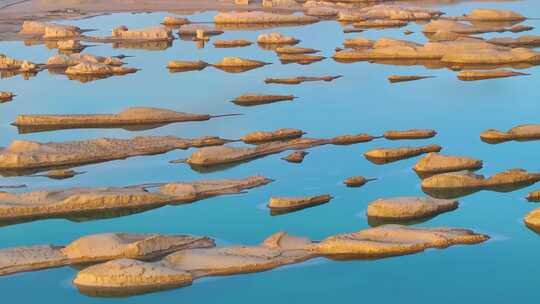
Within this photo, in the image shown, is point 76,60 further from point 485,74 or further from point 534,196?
point 534,196

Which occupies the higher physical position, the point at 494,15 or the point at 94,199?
the point at 94,199

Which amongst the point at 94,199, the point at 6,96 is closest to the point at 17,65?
the point at 6,96

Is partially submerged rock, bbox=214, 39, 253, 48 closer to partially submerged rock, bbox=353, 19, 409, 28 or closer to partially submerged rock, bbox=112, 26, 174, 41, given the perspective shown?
partially submerged rock, bbox=112, 26, 174, 41

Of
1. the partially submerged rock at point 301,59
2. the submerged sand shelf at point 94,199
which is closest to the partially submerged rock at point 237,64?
the partially submerged rock at point 301,59

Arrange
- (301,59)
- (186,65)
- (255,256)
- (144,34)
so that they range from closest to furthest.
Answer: (255,256) → (186,65) → (301,59) → (144,34)

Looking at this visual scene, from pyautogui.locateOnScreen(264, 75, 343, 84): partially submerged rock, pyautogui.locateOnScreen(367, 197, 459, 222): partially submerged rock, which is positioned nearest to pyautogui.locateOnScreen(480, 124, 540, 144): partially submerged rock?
pyautogui.locateOnScreen(367, 197, 459, 222): partially submerged rock

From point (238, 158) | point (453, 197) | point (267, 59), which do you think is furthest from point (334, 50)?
point (453, 197)
